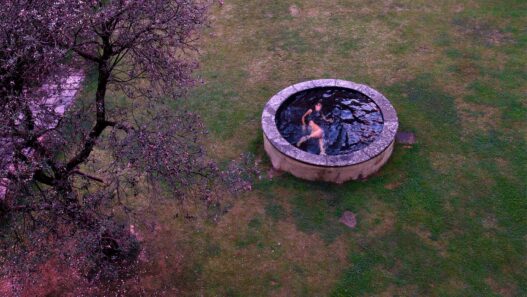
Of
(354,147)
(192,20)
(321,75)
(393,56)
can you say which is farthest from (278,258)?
(393,56)

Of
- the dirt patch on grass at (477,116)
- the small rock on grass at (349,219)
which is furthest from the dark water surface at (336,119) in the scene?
the dirt patch on grass at (477,116)

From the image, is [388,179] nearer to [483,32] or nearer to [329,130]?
[329,130]

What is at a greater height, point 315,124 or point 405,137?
point 315,124

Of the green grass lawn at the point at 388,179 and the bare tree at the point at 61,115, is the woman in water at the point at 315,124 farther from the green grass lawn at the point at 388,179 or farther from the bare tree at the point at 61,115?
the bare tree at the point at 61,115

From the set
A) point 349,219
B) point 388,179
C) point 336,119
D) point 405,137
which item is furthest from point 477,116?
point 349,219

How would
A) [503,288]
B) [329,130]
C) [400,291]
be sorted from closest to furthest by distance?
1. [503,288]
2. [400,291]
3. [329,130]

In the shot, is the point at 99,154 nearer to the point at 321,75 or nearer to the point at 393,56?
the point at 321,75
